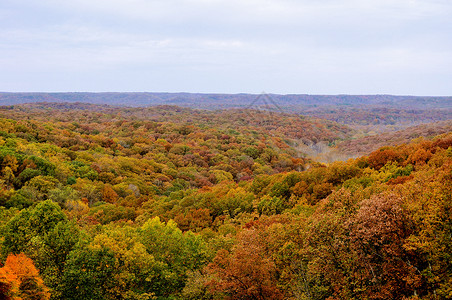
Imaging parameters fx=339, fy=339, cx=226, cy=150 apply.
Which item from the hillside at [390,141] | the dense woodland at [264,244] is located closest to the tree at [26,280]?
the dense woodland at [264,244]

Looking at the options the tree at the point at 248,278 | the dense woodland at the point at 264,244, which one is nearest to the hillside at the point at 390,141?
the dense woodland at the point at 264,244

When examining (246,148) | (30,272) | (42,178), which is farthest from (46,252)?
(246,148)

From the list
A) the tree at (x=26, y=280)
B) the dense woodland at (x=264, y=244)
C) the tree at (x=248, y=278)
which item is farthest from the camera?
the tree at (x=248, y=278)

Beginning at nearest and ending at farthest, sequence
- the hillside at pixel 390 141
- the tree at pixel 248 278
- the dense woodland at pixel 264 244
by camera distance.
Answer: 1. the dense woodland at pixel 264 244
2. the tree at pixel 248 278
3. the hillside at pixel 390 141

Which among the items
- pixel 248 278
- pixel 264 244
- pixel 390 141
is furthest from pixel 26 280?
pixel 390 141

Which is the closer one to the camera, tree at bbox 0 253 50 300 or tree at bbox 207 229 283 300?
tree at bbox 0 253 50 300

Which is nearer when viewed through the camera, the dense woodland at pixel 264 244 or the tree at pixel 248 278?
the dense woodland at pixel 264 244

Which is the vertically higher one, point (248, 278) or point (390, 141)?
point (248, 278)

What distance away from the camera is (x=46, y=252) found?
757 inches

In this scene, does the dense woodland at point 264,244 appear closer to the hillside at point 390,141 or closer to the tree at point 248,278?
the tree at point 248,278

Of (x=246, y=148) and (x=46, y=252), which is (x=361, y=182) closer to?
(x=46, y=252)

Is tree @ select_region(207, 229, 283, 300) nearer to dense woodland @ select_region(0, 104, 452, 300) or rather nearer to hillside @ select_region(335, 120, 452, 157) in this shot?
dense woodland @ select_region(0, 104, 452, 300)

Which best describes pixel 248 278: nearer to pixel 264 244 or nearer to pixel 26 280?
pixel 264 244

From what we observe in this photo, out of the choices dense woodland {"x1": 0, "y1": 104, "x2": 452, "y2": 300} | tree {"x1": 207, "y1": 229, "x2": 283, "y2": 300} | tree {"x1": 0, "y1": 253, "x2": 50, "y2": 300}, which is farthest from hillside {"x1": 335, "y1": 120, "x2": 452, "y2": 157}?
tree {"x1": 0, "y1": 253, "x2": 50, "y2": 300}
